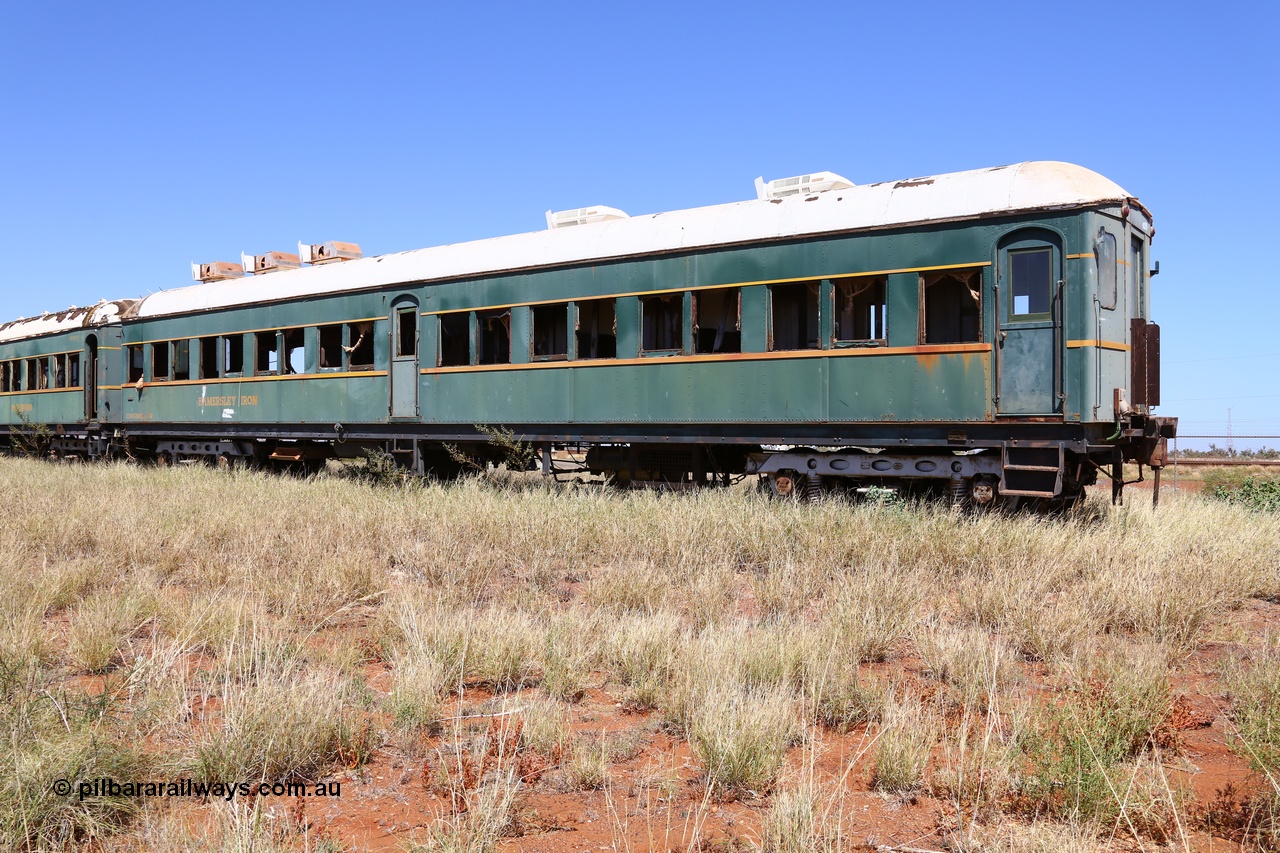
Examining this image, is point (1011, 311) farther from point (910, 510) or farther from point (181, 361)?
point (181, 361)

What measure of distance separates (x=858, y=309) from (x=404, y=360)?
6956mm

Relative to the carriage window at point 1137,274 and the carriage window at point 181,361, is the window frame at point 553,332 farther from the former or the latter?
the carriage window at point 181,361

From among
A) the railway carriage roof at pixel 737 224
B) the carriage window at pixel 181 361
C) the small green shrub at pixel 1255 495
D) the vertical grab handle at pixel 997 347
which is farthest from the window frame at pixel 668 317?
the carriage window at pixel 181 361

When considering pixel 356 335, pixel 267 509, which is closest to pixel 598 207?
pixel 356 335

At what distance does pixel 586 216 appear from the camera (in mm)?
13023

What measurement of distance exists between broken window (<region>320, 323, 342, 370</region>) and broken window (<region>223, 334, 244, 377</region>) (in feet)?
8.13

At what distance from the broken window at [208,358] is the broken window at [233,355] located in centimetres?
36

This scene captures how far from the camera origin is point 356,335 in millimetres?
15188

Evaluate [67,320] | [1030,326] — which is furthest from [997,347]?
[67,320]

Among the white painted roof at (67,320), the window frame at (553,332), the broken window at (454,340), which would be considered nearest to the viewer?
the window frame at (553,332)

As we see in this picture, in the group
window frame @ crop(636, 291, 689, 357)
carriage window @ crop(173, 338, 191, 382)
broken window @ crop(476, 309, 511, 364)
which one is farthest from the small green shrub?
carriage window @ crop(173, 338, 191, 382)

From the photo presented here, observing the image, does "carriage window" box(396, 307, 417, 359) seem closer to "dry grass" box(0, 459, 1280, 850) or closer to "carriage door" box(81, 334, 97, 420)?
"dry grass" box(0, 459, 1280, 850)

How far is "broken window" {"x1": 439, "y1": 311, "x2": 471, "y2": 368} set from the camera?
13.9 metres

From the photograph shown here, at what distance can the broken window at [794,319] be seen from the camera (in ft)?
36.4
